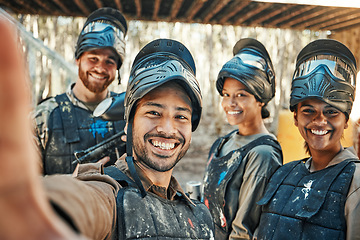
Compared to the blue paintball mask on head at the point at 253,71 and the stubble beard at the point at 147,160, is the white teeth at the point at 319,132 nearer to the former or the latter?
the blue paintball mask on head at the point at 253,71

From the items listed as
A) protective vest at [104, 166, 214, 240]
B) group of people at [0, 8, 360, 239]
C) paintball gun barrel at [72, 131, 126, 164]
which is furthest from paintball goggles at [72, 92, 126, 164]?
protective vest at [104, 166, 214, 240]

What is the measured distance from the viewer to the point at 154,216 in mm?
1747

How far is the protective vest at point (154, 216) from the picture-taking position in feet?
5.23

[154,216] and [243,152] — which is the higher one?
[243,152]

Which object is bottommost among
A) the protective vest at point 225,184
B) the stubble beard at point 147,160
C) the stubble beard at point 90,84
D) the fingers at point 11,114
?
the protective vest at point 225,184

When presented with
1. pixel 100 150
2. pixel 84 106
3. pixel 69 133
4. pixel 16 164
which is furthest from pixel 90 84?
pixel 16 164

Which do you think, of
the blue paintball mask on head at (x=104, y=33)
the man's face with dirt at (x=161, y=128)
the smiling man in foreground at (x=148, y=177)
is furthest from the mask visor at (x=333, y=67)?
the blue paintball mask on head at (x=104, y=33)

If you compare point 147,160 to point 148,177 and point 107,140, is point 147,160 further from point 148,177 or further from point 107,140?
point 107,140

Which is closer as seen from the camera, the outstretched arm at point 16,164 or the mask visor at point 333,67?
the outstretched arm at point 16,164

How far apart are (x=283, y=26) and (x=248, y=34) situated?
4035mm

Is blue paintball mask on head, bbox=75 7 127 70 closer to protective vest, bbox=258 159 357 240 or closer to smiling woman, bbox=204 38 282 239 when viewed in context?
smiling woman, bbox=204 38 282 239

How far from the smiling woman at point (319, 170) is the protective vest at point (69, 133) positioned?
1574mm

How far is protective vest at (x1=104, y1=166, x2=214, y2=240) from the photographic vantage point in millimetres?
1593

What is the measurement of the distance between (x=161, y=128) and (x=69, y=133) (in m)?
1.69
